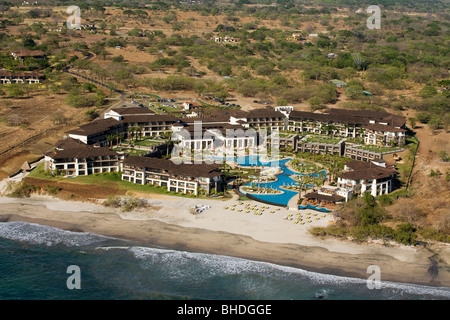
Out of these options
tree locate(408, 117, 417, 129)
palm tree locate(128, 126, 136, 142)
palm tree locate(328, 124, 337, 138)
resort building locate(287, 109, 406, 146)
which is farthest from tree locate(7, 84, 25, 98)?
tree locate(408, 117, 417, 129)

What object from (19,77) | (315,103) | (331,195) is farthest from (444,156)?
(19,77)

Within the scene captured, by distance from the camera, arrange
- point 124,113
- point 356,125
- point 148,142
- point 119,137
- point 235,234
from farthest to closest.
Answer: point 124,113 < point 356,125 < point 148,142 < point 119,137 < point 235,234

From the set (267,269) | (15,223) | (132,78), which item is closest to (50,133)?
(15,223)

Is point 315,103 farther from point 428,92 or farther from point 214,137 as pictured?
point 214,137

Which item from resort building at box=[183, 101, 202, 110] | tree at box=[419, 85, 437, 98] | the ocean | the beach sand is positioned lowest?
the ocean

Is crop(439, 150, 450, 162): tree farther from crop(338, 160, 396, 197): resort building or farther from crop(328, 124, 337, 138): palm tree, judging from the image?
crop(328, 124, 337, 138): palm tree

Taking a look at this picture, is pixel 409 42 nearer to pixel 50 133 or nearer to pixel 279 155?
pixel 279 155
